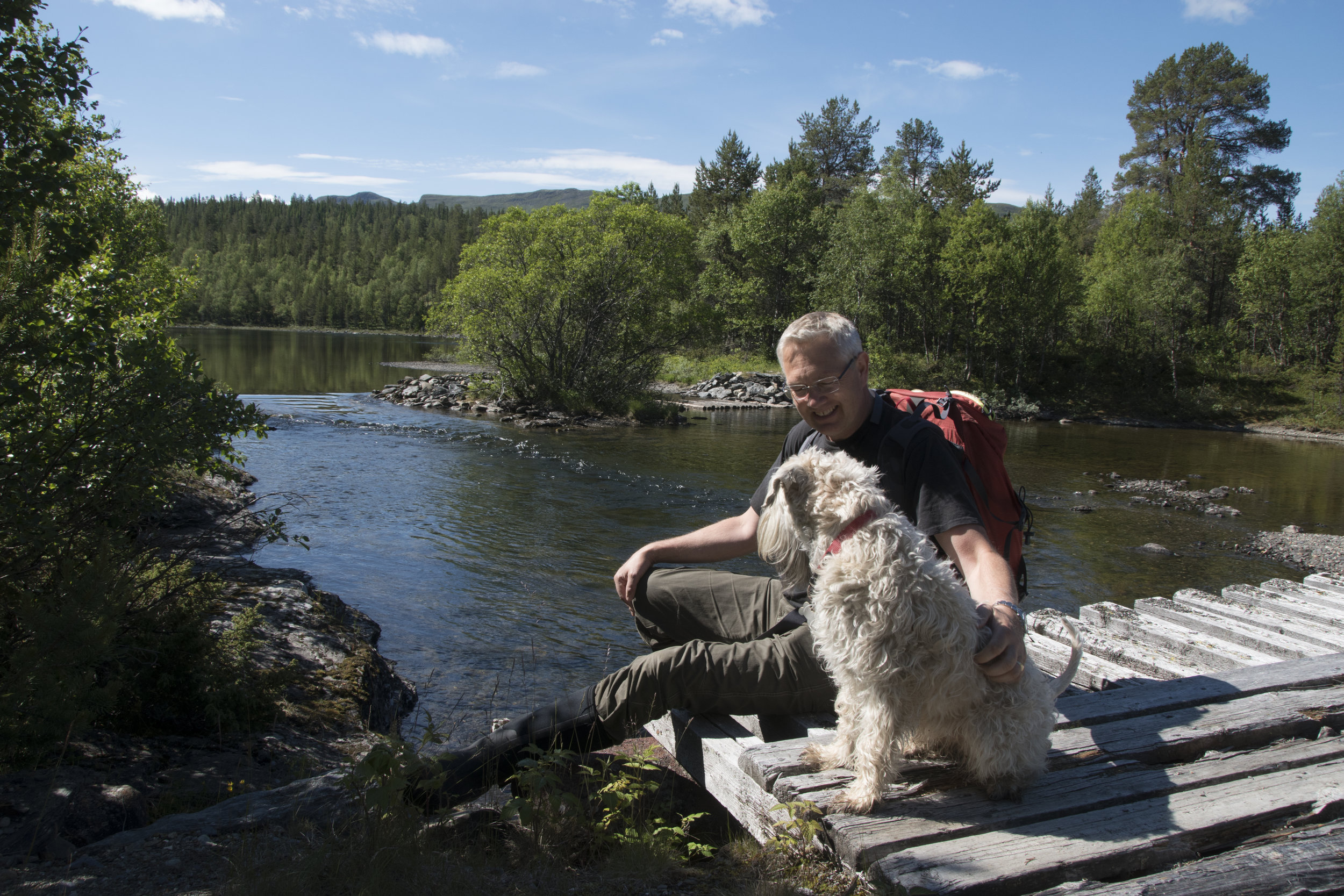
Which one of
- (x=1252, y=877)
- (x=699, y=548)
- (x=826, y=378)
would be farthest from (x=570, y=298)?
(x=1252, y=877)

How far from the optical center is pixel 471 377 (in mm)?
38906

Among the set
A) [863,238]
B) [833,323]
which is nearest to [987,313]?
[863,238]

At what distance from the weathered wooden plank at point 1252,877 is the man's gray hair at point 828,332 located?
7.85 ft

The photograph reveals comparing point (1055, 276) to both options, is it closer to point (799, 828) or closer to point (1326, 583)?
point (1326, 583)

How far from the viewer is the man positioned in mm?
3586

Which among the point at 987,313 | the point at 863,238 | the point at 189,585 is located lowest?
the point at 189,585

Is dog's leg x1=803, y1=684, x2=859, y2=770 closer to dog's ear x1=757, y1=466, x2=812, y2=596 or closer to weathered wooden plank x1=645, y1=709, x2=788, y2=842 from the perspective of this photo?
weathered wooden plank x1=645, y1=709, x2=788, y2=842

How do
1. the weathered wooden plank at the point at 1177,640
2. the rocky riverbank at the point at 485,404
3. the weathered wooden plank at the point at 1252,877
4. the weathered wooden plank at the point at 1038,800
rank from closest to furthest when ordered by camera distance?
the weathered wooden plank at the point at 1252,877
the weathered wooden plank at the point at 1038,800
the weathered wooden plank at the point at 1177,640
the rocky riverbank at the point at 485,404

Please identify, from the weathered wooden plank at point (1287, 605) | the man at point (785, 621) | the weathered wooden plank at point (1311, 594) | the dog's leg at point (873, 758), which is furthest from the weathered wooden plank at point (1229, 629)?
the dog's leg at point (873, 758)

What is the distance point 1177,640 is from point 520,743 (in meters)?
5.02

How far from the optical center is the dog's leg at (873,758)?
10.5 feet

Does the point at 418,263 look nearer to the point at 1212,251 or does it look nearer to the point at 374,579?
the point at 1212,251

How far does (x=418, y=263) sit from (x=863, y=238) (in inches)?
4369

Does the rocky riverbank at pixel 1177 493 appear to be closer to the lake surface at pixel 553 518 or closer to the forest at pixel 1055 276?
the lake surface at pixel 553 518
